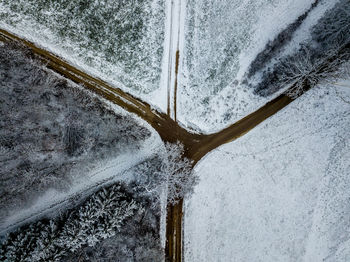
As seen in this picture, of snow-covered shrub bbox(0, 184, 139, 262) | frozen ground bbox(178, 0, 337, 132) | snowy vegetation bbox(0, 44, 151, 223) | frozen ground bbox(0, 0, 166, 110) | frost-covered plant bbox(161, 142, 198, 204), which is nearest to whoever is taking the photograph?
snow-covered shrub bbox(0, 184, 139, 262)

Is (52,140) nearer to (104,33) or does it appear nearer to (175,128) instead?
(104,33)

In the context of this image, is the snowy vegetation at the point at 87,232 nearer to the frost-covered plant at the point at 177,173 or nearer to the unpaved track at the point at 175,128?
the unpaved track at the point at 175,128

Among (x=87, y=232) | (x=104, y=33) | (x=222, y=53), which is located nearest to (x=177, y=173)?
(x=87, y=232)

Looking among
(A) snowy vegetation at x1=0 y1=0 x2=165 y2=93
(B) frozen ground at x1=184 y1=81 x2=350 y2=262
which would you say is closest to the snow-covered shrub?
(B) frozen ground at x1=184 y1=81 x2=350 y2=262

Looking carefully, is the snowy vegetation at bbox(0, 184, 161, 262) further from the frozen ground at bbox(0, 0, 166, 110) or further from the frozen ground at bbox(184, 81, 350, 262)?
the frozen ground at bbox(0, 0, 166, 110)

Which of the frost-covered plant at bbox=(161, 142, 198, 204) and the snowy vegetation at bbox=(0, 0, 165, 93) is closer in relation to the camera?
the snowy vegetation at bbox=(0, 0, 165, 93)

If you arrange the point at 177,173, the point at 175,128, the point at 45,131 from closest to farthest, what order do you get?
the point at 45,131
the point at 177,173
the point at 175,128

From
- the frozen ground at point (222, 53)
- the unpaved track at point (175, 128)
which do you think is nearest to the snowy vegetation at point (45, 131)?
the unpaved track at point (175, 128)
